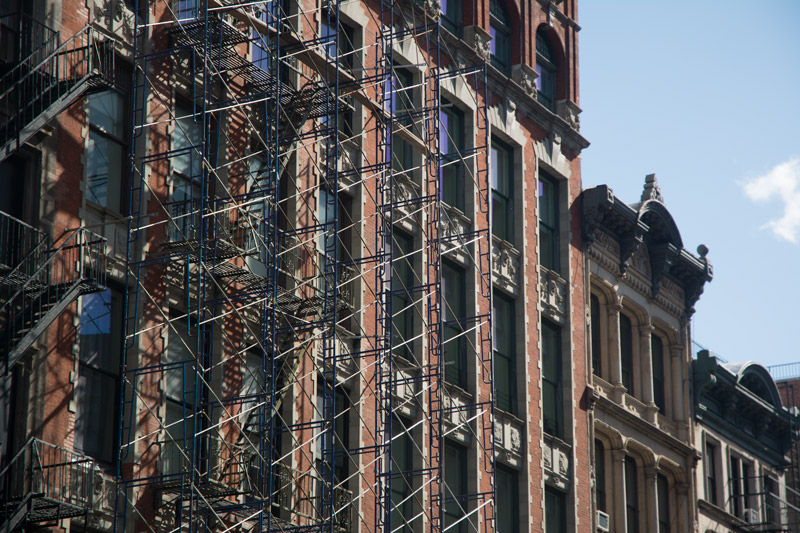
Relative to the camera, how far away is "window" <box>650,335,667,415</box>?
46312 millimetres

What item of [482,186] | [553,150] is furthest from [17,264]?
[553,150]

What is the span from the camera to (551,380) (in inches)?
1590

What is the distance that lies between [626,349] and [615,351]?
1.63 metres

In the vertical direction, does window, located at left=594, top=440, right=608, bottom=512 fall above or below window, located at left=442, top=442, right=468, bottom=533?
above

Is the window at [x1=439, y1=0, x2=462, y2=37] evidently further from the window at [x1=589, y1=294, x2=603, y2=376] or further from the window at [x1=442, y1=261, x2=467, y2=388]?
the window at [x1=589, y1=294, x2=603, y2=376]

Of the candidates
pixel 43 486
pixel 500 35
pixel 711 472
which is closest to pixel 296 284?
pixel 43 486

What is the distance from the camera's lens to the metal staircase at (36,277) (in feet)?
75.1

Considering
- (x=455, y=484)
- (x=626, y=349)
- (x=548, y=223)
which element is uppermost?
(x=548, y=223)

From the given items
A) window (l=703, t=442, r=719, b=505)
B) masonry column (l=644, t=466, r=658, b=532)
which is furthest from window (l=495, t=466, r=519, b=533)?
window (l=703, t=442, r=719, b=505)

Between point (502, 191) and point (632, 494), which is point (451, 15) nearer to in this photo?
point (502, 191)

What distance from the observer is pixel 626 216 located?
43719mm

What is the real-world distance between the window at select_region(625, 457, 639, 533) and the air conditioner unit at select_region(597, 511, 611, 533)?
192 cm

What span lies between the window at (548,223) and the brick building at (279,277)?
0.11 metres

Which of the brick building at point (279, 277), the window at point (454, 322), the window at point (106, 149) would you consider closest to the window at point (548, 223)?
the brick building at point (279, 277)
